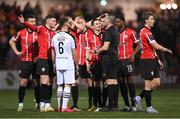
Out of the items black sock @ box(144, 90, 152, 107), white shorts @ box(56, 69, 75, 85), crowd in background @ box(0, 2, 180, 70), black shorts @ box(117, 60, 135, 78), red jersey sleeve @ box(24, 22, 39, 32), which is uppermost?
crowd in background @ box(0, 2, 180, 70)

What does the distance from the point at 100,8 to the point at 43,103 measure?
25702 millimetres

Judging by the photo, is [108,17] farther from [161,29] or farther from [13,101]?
[161,29]

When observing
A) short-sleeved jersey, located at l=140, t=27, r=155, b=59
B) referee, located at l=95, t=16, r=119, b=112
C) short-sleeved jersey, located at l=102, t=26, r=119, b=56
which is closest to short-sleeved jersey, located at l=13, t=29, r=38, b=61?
referee, located at l=95, t=16, r=119, b=112

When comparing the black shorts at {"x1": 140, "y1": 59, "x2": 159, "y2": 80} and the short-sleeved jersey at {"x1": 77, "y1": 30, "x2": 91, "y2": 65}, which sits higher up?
the short-sleeved jersey at {"x1": 77, "y1": 30, "x2": 91, "y2": 65}

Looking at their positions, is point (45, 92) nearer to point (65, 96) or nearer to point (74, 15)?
point (65, 96)

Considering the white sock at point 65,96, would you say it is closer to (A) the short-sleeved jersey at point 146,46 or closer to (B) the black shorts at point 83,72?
(B) the black shorts at point 83,72

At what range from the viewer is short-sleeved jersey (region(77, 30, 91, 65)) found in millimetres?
20266

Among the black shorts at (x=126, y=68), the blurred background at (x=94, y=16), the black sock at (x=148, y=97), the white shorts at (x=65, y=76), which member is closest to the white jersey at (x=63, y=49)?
the white shorts at (x=65, y=76)

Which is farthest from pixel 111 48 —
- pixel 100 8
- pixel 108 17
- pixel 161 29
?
pixel 100 8

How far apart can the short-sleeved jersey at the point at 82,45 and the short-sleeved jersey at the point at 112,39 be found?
153cm

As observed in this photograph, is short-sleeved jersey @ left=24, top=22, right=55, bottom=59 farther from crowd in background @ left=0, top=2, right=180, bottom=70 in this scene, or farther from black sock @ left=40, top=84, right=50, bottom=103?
crowd in background @ left=0, top=2, right=180, bottom=70

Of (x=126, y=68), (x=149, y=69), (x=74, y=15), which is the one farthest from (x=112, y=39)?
(x=74, y=15)

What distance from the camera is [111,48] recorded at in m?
18.8

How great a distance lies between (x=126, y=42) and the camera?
1986cm
